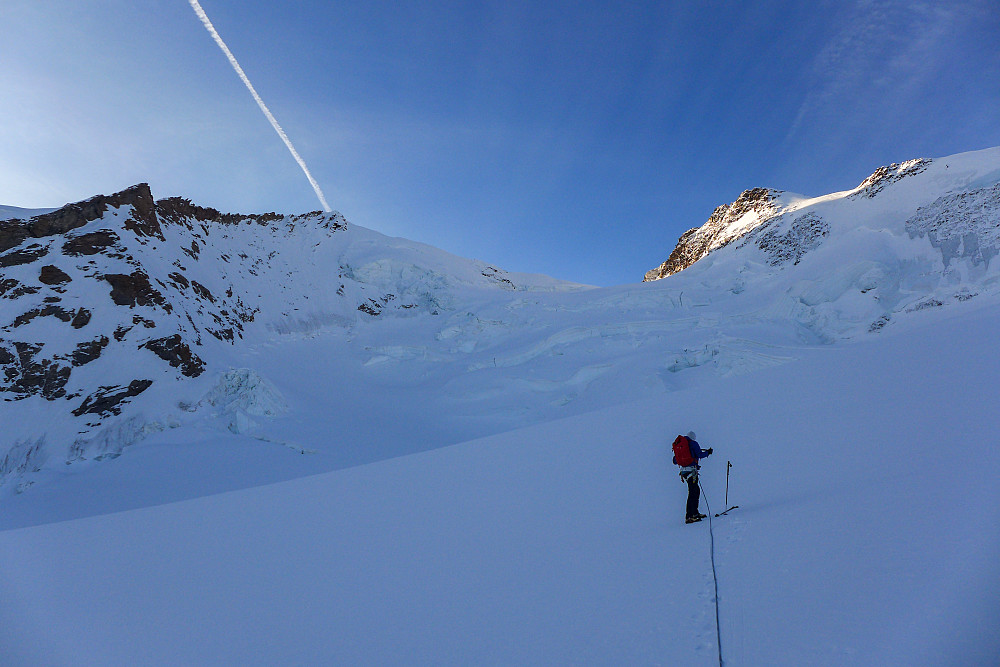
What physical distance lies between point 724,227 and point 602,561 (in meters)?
62.9

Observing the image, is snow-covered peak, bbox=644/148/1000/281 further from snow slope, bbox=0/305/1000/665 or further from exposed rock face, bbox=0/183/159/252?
exposed rock face, bbox=0/183/159/252

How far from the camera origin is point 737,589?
3391 millimetres

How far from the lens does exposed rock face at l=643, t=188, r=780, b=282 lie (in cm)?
5322

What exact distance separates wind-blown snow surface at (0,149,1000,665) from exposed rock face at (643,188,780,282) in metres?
27.3

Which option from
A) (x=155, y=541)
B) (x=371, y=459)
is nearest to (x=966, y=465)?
(x=155, y=541)

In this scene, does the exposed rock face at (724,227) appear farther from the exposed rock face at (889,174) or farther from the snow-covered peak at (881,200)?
the exposed rock face at (889,174)

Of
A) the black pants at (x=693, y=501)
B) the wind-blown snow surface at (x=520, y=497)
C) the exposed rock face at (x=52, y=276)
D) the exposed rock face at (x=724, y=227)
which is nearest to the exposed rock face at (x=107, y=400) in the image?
the wind-blown snow surface at (x=520, y=497)

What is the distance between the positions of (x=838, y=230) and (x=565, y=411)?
3164 cm

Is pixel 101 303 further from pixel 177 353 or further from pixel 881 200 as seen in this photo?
pixel 881 200

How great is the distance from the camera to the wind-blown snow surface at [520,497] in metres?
3.11

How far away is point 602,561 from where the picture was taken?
4.56 m

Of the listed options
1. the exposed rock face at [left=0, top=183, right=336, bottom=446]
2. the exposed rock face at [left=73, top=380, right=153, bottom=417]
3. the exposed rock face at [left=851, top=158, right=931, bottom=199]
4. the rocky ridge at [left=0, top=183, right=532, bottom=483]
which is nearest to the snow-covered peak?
the exposed rock face at [left=851, top=158, right=931, bottom=199]

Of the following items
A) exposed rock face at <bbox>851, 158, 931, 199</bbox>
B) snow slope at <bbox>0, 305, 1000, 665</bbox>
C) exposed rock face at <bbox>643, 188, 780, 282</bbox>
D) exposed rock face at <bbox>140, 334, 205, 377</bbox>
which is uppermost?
exposed rock face at <bbox>643, 188, 780, 282</bbox>

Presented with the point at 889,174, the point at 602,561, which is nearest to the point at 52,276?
the point at 602,561
